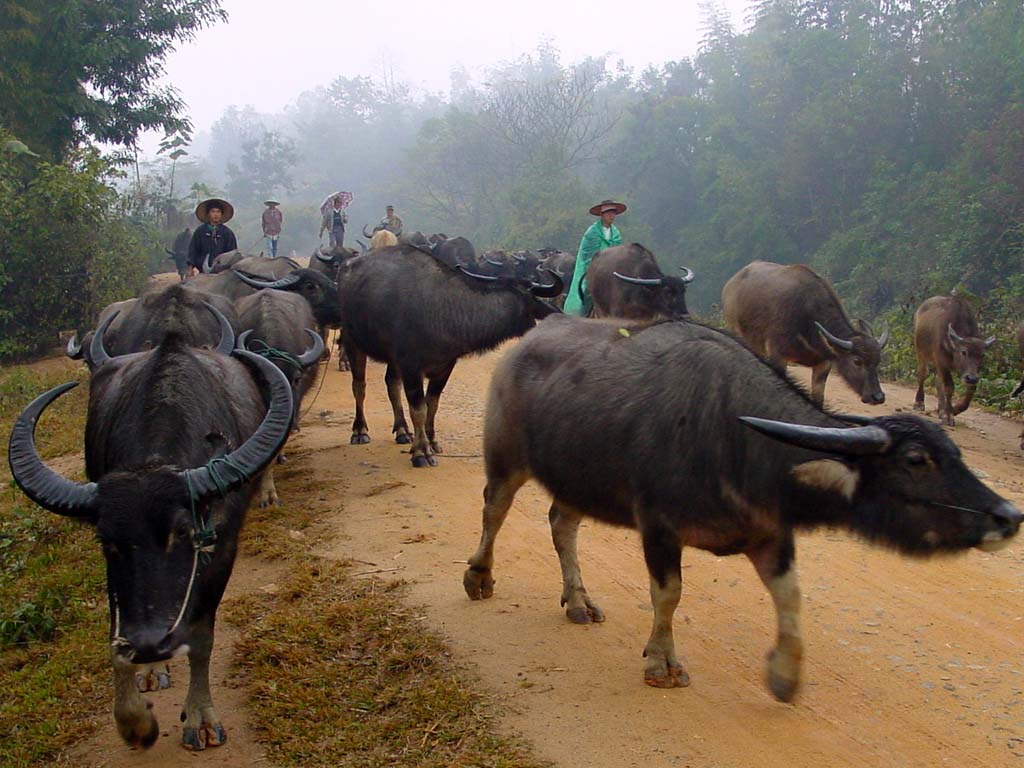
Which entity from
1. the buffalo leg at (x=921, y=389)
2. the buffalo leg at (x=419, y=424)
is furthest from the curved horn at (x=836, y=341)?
the buffalo leg at (x=419, y=424)

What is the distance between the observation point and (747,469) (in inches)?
147

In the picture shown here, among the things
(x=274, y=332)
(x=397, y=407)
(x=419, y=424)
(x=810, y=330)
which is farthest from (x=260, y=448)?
(x=810, y=330)

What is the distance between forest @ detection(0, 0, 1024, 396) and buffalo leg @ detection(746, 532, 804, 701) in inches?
420

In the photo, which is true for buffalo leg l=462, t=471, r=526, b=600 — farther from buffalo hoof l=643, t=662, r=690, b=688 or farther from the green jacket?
the green jacket

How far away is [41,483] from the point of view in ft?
10.9

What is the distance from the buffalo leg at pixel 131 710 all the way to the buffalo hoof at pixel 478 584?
1894mm

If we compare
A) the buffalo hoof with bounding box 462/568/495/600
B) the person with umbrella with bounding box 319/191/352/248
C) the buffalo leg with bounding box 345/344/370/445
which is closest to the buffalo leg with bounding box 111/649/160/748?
the buffalo hoof with bounding box 462/568/495/600

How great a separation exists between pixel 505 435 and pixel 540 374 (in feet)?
1.27

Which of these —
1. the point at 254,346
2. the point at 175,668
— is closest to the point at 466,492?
the point at 254,346

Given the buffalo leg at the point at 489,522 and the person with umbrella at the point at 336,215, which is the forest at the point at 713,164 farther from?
the buffalo leg at the point at 489,522

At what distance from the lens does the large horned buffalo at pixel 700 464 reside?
→ 3.44 meters

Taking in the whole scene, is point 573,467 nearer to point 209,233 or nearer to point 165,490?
point 165,490

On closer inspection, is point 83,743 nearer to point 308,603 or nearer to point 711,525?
point 308,603

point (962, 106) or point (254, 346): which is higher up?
point (962, 106)
